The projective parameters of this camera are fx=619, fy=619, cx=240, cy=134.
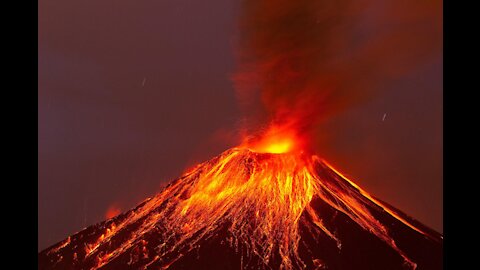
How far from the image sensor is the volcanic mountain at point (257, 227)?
653 inches

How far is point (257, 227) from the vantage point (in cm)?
1811

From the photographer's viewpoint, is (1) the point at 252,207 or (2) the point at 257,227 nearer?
(2) the point at 257,227

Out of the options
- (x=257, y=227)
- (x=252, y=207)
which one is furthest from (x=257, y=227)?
(x=252, y=207)

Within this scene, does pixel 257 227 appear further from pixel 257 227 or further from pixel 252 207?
pixel 252 207

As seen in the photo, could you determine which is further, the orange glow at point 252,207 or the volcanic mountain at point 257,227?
the orange glow at point 252,207

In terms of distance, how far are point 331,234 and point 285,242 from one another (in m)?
1.40

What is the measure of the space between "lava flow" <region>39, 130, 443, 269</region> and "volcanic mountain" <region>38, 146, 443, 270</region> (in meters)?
0.03

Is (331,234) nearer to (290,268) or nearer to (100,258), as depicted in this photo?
(290,268)

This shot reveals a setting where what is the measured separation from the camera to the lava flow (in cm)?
1659

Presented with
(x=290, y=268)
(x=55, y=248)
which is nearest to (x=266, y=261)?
(x=290, y=268)

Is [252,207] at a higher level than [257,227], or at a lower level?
higher

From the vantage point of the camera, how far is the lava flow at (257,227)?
653 inches

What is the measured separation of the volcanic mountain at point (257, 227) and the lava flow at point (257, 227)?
0.10 ft

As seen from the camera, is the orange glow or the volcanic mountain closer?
the volcanic mountain
